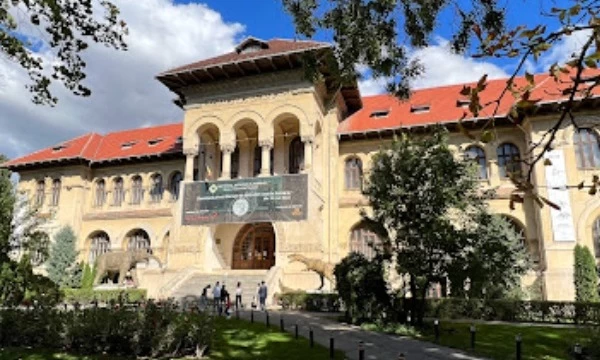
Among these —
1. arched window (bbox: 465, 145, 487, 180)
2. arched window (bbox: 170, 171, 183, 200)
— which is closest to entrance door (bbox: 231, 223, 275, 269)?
arched window (bbox: 170, 171, 183, 200)

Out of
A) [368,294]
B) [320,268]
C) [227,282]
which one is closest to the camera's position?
[368,294]

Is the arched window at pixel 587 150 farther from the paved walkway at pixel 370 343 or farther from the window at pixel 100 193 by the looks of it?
the window at pixel 100 193

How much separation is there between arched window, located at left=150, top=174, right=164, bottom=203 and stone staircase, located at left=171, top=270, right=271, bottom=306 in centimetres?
1023

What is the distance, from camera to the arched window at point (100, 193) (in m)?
34.9

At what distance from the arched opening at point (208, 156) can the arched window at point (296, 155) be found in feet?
15.5

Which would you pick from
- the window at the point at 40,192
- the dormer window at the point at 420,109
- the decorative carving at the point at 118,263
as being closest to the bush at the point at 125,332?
the decorative carving at the point at 118,263

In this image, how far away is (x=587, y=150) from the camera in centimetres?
2423

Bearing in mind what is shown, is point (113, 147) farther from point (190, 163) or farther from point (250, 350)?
point (250, 350)

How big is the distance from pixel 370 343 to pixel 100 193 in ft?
94.3

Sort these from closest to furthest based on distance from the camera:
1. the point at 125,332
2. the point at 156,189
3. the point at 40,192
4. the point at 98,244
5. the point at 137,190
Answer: the point at 125,332 < the point at 156,189 < the point at 98,244 < the point at 137,190 < the point at 40,192

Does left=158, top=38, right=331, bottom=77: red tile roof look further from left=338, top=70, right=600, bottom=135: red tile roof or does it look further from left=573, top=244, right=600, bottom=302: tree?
left=573, top=244, right=600, bottom=302: tree

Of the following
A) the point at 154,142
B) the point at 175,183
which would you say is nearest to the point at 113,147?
the point at 154,142

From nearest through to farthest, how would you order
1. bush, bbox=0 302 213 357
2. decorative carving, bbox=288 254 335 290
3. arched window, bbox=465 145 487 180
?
bush, bbox=0 302 213 357 → decorative carving, bbox=288 254 335 290 → arched window, bbox=465 145 487 180

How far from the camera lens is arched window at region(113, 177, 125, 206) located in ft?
113
